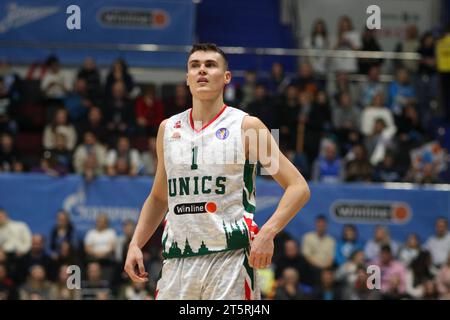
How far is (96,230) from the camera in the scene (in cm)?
1344

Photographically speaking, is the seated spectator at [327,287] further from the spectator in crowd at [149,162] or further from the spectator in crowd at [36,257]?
the spectator in crowd at [36,257]

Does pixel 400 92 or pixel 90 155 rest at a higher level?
pixel 400 92

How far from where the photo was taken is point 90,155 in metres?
13.8

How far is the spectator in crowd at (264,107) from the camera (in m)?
12.2

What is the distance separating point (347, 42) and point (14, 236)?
18.7ft

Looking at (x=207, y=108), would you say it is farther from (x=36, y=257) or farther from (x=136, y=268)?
(x=36, y=257)

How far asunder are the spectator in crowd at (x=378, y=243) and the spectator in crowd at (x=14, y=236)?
4.63 metres

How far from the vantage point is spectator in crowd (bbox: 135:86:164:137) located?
12891mm

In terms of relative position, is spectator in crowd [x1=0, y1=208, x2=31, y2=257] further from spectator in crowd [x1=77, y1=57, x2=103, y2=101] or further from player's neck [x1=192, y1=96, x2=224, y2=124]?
player's neck [x1=192, y1=96, x2=224, y2=124]

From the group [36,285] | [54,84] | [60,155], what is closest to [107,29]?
[54,84]

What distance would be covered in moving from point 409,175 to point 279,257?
2.38 m

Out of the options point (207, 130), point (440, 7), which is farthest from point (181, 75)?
point (207, 130)

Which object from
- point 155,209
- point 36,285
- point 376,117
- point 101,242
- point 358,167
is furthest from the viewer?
point 376,117

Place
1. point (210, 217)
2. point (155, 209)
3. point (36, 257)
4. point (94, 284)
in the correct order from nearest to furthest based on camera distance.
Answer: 1. point (210, 217)
2. point (155, 209)
3. point (94, 284)
4. point (36, 257)
